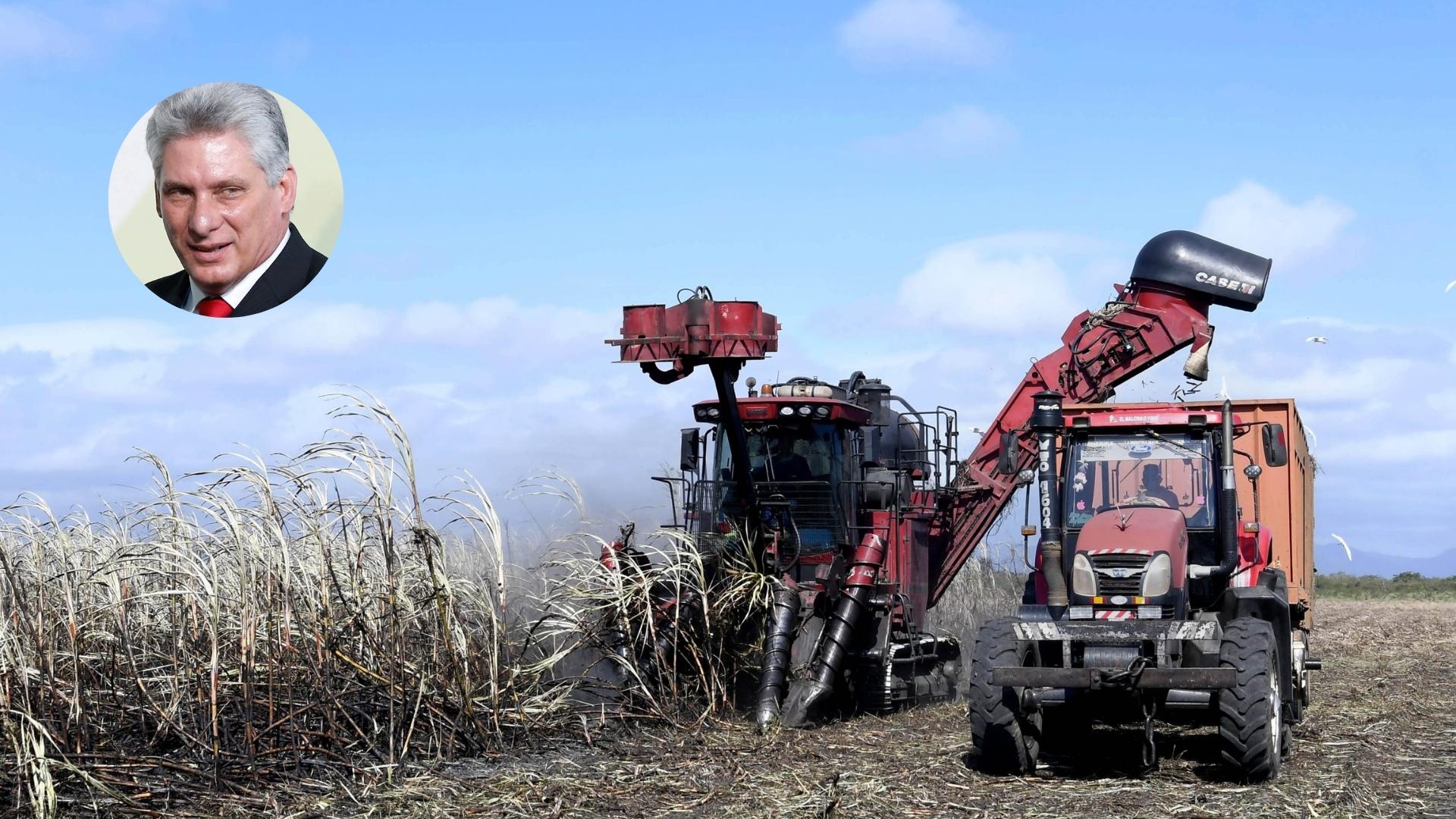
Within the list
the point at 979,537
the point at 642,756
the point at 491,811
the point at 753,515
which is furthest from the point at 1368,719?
the point at 491,811

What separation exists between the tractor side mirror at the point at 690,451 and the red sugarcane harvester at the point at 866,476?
15mm

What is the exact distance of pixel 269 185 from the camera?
749 cm

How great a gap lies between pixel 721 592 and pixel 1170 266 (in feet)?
17.3

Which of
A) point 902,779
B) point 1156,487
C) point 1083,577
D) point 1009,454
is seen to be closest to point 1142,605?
point 1083,577

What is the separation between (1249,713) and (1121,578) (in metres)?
1.18

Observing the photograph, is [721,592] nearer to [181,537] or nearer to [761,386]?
[761,386]

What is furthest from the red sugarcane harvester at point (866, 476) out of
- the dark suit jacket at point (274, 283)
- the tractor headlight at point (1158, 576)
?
the dark suit jacket at point (274, 283)

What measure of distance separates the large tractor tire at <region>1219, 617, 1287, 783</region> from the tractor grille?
735 millimetres

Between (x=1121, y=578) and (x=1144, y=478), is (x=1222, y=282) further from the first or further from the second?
(x=1121, y=578)

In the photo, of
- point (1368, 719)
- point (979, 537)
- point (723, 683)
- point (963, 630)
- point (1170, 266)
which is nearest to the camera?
point (723, 683)

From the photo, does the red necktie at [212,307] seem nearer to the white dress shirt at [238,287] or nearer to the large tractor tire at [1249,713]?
the white dress shirt at [238,287]

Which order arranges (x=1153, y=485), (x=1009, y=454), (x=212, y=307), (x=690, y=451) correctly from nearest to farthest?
1. (x=212, y=307)
2. (x=1009, y=454)
3. (x=1153, y=485)
4. (x=690, y=451)

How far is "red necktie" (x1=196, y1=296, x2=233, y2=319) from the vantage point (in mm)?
7270

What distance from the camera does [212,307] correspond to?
730cm
